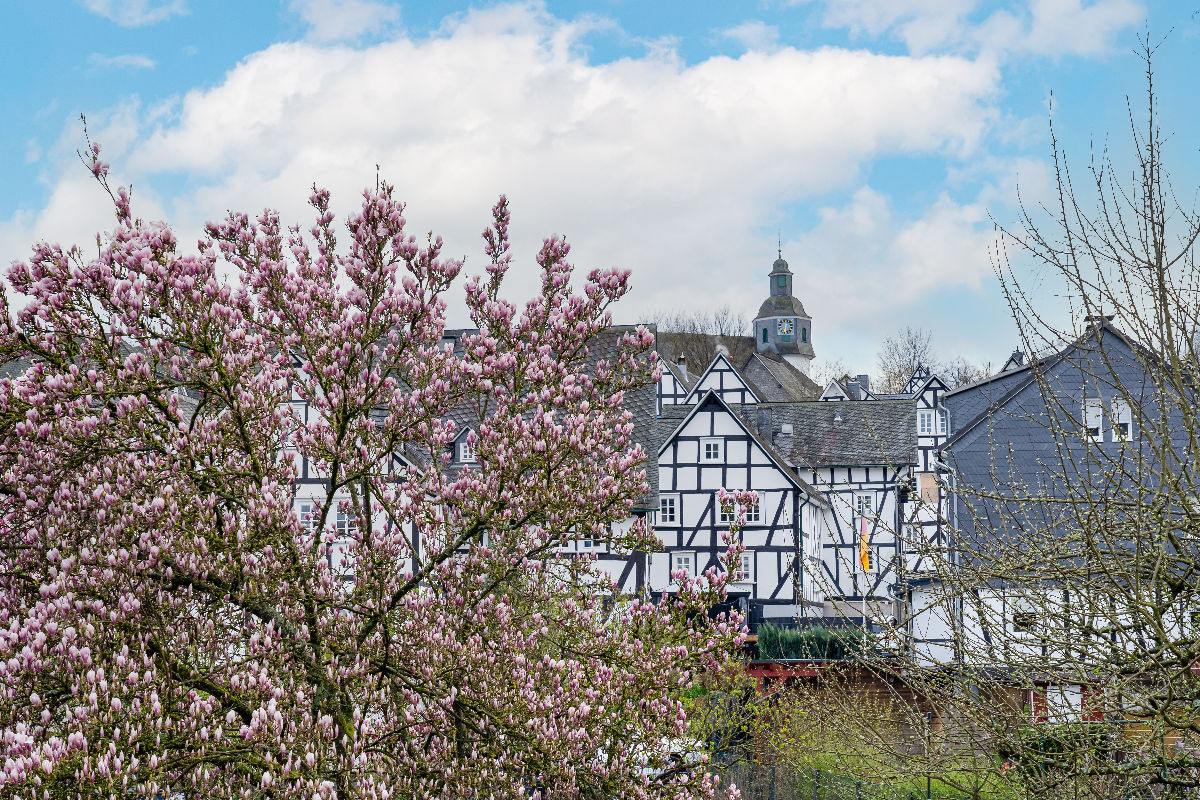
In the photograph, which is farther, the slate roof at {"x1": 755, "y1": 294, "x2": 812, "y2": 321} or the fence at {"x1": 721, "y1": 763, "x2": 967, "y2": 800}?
the slate roof at {"x1": 755, "y1": 294, "x2": 812, "y2": 321}

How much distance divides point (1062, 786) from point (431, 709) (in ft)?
16.7

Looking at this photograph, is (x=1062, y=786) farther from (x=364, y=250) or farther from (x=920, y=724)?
(x=364, y=250)

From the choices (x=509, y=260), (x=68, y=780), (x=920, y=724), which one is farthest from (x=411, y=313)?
(x=920, y=724)

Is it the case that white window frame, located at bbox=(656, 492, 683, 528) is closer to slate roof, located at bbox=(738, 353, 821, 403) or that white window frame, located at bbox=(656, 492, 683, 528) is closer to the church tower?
slate roof, located at bbox=(738, 353, 821, 403)

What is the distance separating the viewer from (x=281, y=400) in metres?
6.75

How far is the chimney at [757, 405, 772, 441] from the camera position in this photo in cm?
4378

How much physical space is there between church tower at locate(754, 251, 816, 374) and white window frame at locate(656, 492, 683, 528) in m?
74.3

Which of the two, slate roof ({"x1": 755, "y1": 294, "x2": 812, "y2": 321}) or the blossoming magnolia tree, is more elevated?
slate roof ({"x1": 755, "y1": 294, "x2": 812, "y2": 321})

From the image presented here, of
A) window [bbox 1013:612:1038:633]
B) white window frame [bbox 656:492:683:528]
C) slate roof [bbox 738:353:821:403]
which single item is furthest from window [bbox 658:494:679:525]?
slate roof [bbox 738:353:821:403]

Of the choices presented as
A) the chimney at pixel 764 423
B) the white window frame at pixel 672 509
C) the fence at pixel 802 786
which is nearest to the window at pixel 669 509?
the white window frame at pixel 672 509

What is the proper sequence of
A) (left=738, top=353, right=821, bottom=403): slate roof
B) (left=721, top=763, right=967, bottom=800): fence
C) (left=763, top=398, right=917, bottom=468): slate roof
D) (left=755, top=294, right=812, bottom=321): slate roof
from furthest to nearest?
(left=755, top=294, right=812, bottom=321): slate roof → (left=738, top=353, right=821, bottom=403): slate roof → (left=763, top=398, right=917, bottom=468): slate roof → (left=721, top=763, right=967, bottom=800): fence

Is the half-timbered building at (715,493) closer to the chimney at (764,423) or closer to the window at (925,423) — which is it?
the chimney at (764,423)

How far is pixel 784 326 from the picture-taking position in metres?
109

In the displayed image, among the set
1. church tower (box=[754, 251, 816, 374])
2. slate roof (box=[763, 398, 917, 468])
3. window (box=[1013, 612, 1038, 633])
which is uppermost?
church tower (box=[754, 251, 816, 374])
